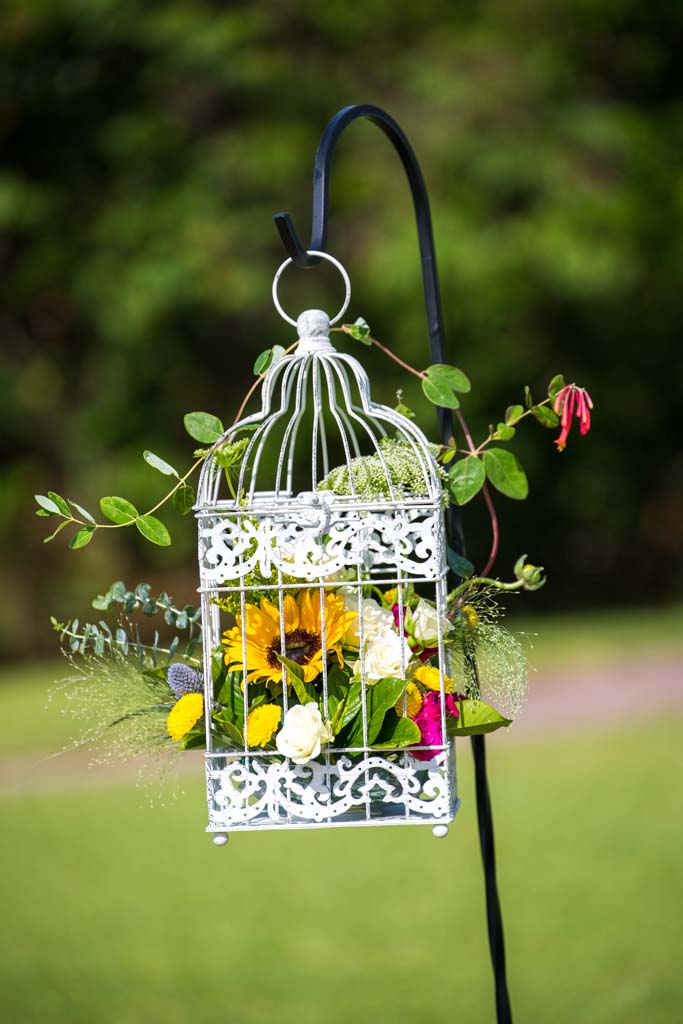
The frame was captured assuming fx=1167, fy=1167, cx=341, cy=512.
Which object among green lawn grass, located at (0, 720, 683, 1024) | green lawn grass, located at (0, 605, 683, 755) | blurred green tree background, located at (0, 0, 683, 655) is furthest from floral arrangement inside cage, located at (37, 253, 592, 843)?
blurred green tree background, located at (0, 0, 683, 655)

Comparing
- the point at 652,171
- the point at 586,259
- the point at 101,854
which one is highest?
the point at 652,171

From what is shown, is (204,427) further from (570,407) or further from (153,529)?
(570,407)

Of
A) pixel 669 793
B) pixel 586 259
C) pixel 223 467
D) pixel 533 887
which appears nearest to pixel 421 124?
pixel 586 259

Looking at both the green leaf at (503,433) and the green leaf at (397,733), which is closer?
the green leaf at (397,733)

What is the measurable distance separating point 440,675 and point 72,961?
3989mm

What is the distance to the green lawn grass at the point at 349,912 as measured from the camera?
4.62 meters

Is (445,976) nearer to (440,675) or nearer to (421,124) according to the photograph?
(440,675)

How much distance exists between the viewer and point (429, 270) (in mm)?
2051

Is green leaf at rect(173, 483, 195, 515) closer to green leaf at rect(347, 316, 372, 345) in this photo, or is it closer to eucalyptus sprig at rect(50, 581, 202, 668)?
eucalyptus sprig at rect(50, 581, 202, 668)

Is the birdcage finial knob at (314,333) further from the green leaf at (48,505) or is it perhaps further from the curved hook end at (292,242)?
the green leaf at (48,505)

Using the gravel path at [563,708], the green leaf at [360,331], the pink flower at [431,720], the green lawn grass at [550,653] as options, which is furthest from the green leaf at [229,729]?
the green lawn grass at [550,653]

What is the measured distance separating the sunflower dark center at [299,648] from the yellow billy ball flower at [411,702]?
0.47 ft

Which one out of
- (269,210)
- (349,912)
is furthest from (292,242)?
(269,210)

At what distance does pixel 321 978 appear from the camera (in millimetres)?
4926
